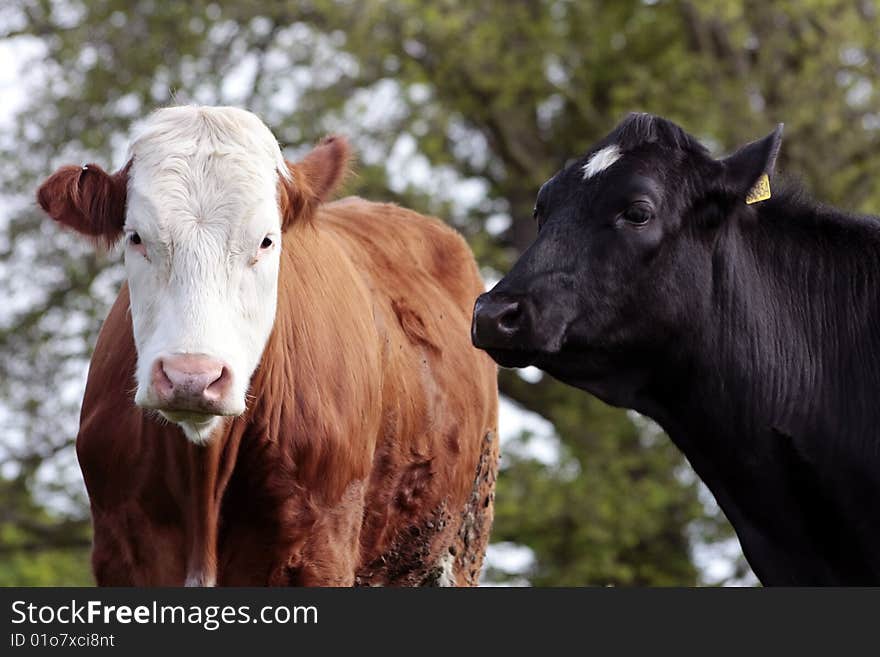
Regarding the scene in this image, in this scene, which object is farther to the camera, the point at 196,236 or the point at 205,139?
the point at 205,139

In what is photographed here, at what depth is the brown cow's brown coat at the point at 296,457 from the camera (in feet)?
17.9

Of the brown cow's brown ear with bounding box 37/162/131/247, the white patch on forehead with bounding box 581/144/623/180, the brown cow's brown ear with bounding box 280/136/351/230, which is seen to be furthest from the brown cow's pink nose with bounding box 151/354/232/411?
the white patch on forehead with bounding box 581/144/623/180

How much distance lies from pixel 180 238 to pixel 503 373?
1184 cm

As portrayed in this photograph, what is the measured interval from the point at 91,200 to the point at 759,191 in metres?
2.31

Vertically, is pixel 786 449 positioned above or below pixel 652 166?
below

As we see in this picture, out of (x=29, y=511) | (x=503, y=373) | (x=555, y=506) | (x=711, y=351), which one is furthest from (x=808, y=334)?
(x=29, y=511)

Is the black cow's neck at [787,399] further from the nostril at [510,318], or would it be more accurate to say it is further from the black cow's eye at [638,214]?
the nostril at [510,318]

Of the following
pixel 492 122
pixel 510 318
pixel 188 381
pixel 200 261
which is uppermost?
pixel 492 122

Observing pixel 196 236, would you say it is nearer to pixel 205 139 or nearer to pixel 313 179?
pixel 205 139

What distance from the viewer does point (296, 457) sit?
5.48 metres

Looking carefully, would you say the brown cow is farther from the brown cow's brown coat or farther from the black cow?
the black cow

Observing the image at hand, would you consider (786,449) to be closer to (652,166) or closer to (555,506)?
(652,166)

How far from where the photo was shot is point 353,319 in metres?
6.04

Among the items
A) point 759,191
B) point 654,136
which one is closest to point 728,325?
point 759,191
